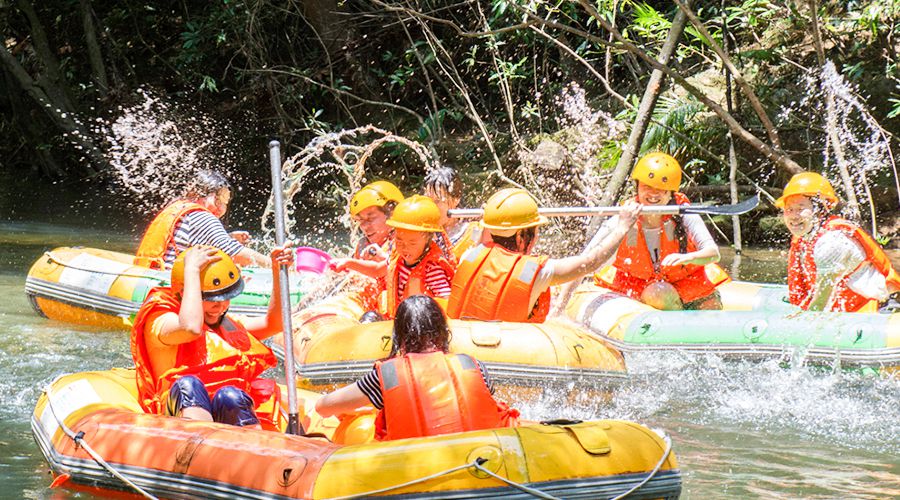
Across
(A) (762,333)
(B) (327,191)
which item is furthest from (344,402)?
(B) (327,191)

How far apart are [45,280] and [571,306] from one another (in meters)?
3.84

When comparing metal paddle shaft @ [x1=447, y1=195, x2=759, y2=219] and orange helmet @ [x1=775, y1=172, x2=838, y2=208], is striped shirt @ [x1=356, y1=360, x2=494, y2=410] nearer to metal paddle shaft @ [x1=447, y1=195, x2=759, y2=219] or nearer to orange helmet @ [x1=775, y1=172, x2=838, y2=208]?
metal paddle shaft @ [x1=447, y1=195, x2=759, y2=219]

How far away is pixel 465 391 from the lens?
4059 millimetres

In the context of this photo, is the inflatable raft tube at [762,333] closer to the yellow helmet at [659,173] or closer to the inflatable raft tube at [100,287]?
the yellow helmet at [659,173]

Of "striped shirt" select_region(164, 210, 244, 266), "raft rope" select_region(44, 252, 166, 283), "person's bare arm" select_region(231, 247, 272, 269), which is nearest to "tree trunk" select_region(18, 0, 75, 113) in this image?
"raft rope" select_region(44, 252, 166, 283)

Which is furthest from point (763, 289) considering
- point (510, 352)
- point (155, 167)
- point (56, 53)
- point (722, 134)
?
point (56, 53)

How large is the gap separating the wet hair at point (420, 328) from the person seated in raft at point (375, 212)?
8.88 ft

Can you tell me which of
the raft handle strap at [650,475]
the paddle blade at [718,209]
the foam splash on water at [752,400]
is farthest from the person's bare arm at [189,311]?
the paddle blade at [718,209]

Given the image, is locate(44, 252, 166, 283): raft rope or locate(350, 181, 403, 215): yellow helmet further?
locate(44, 252, 166, 283): raft rope

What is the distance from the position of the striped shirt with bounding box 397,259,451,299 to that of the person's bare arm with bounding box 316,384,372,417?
212 cm

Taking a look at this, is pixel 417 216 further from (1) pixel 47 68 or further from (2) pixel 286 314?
(1) pixel 47 68

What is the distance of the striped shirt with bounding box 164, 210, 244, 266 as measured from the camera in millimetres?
7711

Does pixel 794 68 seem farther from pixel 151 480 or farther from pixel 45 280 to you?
pixel 151 480

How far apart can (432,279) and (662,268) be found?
181cm
